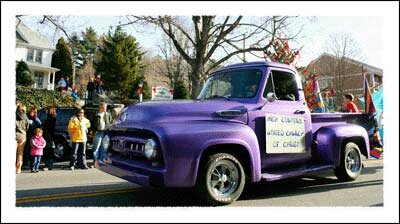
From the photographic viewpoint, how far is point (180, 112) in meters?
4.71

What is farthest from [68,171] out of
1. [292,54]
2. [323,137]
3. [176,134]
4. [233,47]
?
[233,47]

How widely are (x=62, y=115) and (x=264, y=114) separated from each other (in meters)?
8.54

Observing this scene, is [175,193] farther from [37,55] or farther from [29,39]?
[29,39]

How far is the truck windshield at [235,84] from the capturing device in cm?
570

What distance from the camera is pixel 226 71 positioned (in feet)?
20.5

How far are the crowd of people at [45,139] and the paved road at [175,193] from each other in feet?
4.44

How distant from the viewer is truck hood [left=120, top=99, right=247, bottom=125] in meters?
4.62

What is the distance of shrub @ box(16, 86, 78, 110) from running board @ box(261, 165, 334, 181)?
1864 centimetres

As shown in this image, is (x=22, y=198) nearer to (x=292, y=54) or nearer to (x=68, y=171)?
→ (x=68, y=171)

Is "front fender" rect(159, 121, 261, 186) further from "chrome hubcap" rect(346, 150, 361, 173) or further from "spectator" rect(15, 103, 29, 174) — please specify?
"spectator" rect(15, 103, 29, 174)

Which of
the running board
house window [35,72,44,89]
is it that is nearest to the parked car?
the running board

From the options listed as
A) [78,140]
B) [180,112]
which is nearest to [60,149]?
[78,140]

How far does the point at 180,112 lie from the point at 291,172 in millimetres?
2252

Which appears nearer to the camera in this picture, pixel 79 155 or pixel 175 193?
pixel 175 193
